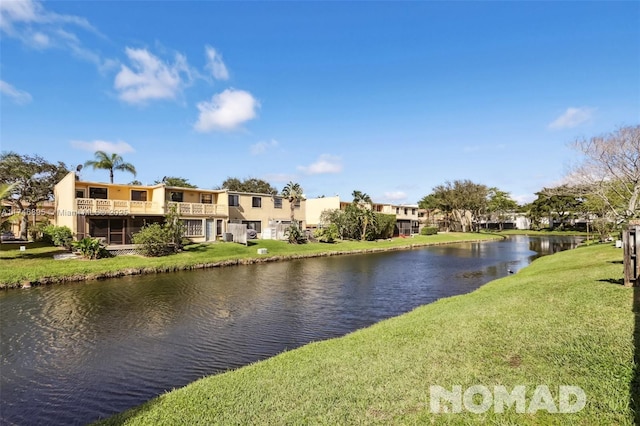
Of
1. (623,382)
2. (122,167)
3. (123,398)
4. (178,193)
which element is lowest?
(123,398)

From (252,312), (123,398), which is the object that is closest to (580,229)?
(252,312)

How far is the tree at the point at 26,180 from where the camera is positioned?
137ft

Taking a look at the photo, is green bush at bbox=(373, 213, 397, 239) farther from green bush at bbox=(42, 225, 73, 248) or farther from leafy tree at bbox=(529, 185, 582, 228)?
leafy tree at bbox=(529, 185, 582, 228)

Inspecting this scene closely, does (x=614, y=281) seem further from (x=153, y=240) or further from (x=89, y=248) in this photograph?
(x=89, y=248)

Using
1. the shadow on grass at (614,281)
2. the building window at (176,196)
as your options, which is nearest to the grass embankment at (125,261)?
the building window at (176,196)

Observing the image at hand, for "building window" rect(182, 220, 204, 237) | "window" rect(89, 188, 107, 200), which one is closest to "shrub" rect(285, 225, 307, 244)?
"building window" rect(182, 220, 204, 237)

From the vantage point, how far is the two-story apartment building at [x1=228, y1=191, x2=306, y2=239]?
44.8m

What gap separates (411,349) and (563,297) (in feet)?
18.9

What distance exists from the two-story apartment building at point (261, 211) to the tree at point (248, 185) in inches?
1231

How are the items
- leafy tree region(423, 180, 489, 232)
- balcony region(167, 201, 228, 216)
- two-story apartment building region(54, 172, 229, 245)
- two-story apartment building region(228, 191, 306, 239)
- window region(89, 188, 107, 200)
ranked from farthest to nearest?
1. leafy tree region(423, 180, 489, 232)
2. two-story apartment building region(228, 191, 306, 239)
3. balcony region(167, 201, 228, 216)
4. window region(89, 188, 107, 200)
5. two-story apartment building region(54, 172, 229, 245)

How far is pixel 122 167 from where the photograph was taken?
46125 millimetres

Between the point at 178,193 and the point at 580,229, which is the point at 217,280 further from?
the point at 580,229

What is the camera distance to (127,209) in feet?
114
